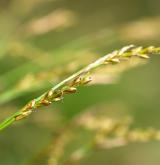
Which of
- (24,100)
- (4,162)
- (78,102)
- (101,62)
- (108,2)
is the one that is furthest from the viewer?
(108,2)

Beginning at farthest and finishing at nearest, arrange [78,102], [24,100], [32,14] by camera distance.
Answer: [32,14]
[78,102]
[24,100]

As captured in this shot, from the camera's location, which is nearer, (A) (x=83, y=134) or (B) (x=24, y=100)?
(A) (x=83, y=134)

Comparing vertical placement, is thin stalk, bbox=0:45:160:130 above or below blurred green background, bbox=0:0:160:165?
below

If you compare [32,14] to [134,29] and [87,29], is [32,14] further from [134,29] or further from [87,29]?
[134,29]

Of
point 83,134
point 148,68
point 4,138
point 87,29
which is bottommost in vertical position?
point 83,134

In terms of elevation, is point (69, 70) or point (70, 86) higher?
point (69, 70)

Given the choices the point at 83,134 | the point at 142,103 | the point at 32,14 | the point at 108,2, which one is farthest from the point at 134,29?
the point at 108,2

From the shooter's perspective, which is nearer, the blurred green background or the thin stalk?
the thin stalk

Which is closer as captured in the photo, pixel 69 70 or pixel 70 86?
pixel 70 86
